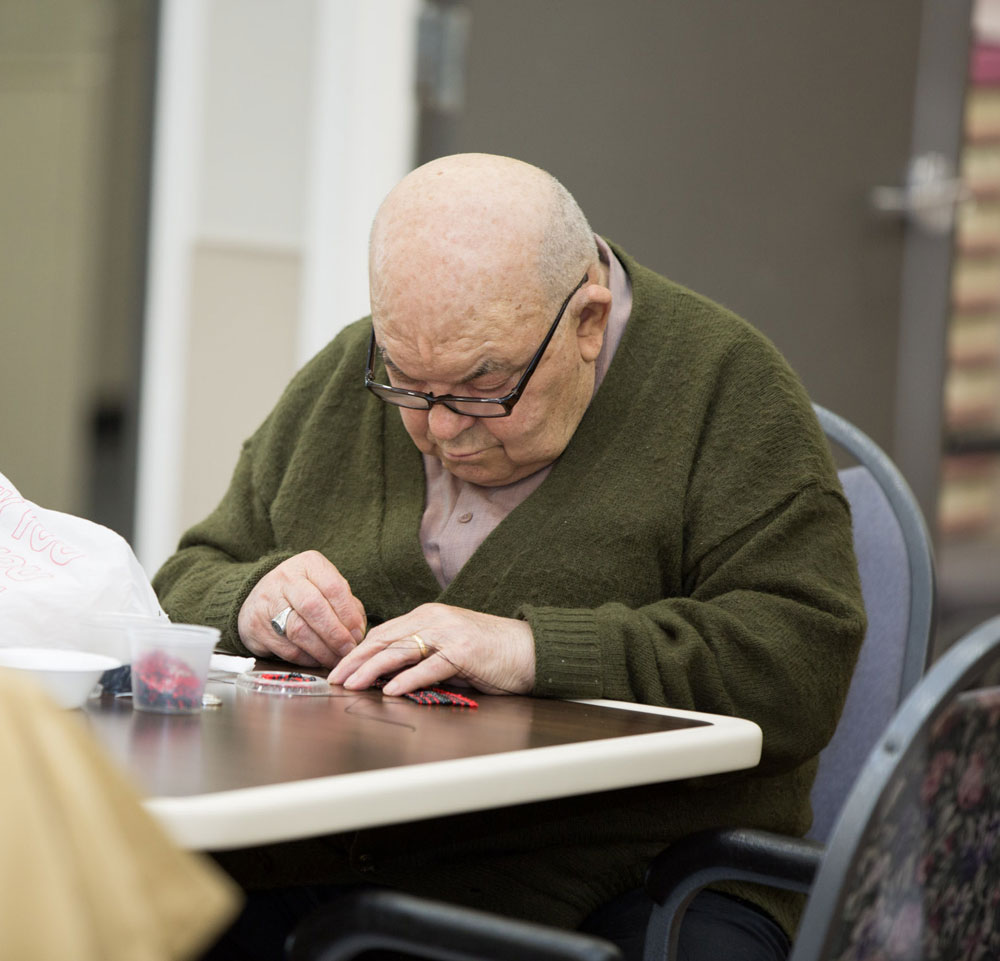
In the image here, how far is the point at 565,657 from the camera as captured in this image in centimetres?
145

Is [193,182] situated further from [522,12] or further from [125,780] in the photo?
[125,780]

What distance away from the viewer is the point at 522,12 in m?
3.35

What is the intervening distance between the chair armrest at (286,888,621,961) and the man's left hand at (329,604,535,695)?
1.33ft

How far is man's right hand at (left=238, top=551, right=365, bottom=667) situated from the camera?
1523 mm

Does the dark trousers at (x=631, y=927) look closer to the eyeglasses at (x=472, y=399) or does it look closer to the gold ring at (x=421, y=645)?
the gold ring at (x=421, y=645)

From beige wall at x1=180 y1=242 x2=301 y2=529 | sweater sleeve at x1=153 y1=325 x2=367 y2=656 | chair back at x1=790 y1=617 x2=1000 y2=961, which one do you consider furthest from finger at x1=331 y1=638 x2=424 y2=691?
beige wall at x1=180 y1=242 x2=301 y2=529

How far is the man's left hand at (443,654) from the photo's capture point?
1397 mm

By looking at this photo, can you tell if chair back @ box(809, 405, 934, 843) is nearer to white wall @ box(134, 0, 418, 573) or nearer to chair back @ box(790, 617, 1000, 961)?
chair back @ box(790, 617, 1000, 961)

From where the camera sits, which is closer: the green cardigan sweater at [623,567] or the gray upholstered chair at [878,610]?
the green cardigan sweater at [623,567]

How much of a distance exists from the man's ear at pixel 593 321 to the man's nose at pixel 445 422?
165 millimetres

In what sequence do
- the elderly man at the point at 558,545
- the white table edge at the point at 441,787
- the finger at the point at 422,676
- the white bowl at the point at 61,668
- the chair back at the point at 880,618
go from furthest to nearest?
the chair back at the point at 880,618 → the elderly man at the point at 558,545 → the finger at the point at 422,676 → the white bowl at the point at 61,668 → the white table edge at the point at 441,787

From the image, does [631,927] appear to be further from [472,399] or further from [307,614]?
[472,399]

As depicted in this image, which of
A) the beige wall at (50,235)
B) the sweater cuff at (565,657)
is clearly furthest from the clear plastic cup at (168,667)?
the beige wall at (50,235)

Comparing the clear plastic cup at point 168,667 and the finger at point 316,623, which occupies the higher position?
the clear plastic cup at point 168,667
